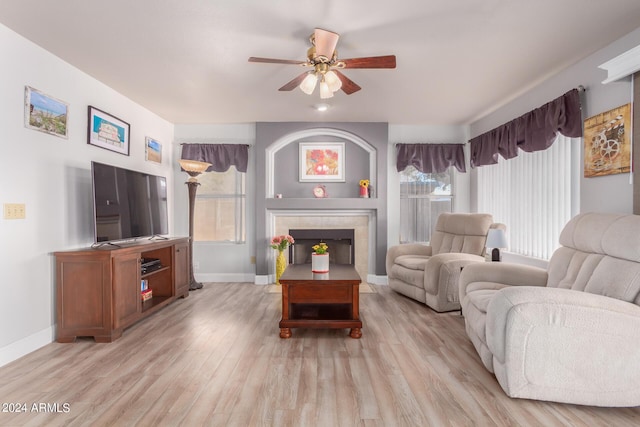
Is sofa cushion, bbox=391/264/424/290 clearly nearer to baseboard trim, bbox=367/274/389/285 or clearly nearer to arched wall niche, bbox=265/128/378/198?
baseboard trim, bbox=367/274/389/285

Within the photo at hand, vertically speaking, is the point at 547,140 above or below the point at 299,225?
above

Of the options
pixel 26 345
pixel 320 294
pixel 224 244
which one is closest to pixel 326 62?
pixel 320 294

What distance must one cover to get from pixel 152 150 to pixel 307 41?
9.42 ft

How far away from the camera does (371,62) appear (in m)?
2.42

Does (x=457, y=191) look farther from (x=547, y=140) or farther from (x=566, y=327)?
(x=566, y=327)

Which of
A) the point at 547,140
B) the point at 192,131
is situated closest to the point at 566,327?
the point at 547,140

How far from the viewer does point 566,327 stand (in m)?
1.76

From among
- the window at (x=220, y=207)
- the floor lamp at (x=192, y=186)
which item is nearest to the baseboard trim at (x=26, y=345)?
the floor lamp at (x=192, y=186)

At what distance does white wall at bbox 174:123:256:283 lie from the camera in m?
5.06

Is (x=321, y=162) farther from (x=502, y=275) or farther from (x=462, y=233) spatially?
(x=502, y=275)

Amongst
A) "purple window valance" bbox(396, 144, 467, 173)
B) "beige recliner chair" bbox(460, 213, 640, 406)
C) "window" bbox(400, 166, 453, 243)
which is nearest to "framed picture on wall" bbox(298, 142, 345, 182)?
"purple window valance" bbox(396, 144, 467, 173)

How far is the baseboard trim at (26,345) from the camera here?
2348mm

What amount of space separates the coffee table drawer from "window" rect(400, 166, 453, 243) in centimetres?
253

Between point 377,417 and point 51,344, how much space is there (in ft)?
8.79
